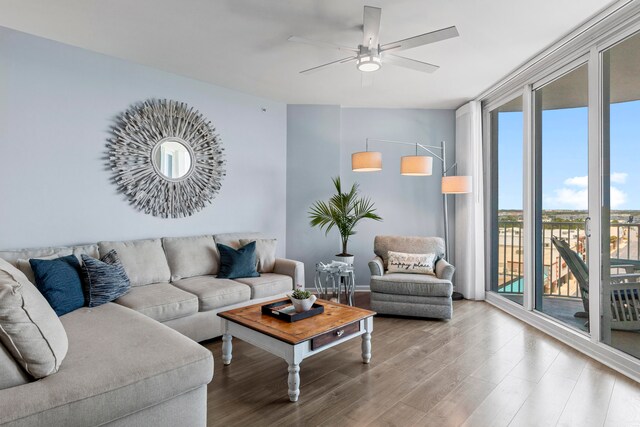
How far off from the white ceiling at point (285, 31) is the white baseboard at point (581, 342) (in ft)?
8.39

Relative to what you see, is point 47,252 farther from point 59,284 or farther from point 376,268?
point 376,268

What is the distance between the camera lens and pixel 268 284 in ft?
12.1

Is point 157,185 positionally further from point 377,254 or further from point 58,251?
point 377,254

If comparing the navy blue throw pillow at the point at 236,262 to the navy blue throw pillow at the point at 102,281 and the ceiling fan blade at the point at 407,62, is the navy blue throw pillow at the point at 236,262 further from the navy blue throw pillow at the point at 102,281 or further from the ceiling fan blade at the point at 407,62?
the ceiling fan blade at the point at 407,62

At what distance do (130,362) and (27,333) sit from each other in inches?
17.5

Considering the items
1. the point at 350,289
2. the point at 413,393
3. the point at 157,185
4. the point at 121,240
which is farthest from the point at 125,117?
the point at 413,393

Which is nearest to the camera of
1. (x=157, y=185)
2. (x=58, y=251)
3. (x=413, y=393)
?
(x=413, y=393)

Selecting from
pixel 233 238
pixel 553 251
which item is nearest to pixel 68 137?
pixel 233 238

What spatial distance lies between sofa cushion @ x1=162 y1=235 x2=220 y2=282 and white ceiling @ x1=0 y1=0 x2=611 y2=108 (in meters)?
1.83

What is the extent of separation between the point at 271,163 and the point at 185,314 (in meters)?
2.50

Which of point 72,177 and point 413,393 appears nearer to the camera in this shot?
point 413,393

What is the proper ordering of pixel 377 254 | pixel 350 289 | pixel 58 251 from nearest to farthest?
pixel 58 251
pixel 350 289
pixel 377 254

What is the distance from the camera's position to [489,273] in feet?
15.6

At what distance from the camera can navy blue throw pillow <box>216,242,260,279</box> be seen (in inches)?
147
